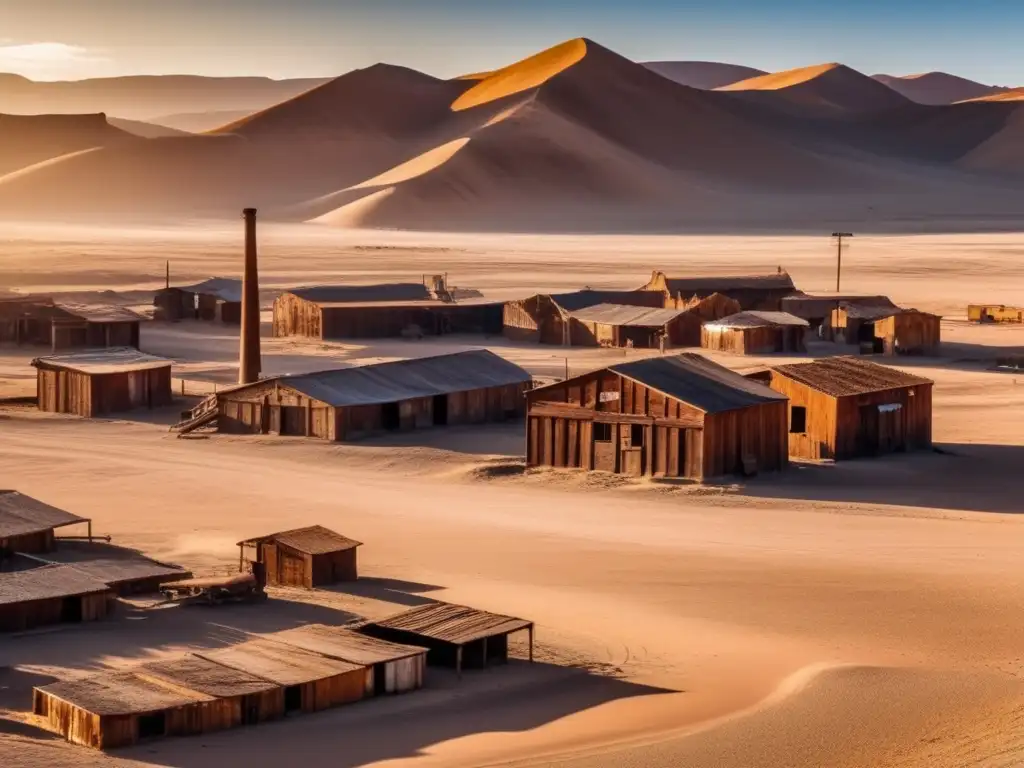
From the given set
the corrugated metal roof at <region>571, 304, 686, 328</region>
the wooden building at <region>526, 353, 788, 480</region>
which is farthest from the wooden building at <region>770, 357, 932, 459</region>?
the corrugated metal roof at <region>571, 304, 686, 328</region>

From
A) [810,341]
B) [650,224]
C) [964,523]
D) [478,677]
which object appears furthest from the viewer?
[650,224]

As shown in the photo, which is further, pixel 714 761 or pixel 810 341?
pixel 810 341

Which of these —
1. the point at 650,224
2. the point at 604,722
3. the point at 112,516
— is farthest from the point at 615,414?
the point at 650,224

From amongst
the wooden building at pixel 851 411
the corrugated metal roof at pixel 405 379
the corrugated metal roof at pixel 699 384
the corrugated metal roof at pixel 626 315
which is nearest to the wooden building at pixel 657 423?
the corrugated metal roof at pixel 699 384

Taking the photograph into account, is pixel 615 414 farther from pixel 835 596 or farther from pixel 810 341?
pixel 810 341

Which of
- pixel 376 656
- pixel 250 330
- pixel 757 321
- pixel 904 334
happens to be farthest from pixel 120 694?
pixel 904 334

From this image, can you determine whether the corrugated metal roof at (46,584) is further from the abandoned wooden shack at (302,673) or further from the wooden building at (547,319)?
the wooden building at (547,319)

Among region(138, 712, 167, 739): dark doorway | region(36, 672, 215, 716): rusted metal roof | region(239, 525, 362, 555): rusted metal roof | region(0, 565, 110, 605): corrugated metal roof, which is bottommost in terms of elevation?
region(138, 712, 167, 739): dark doorway

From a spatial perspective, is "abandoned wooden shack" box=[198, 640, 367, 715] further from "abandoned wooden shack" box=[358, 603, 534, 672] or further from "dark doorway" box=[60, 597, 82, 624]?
"dark doorway" box=[60, 597, 82, 624]
